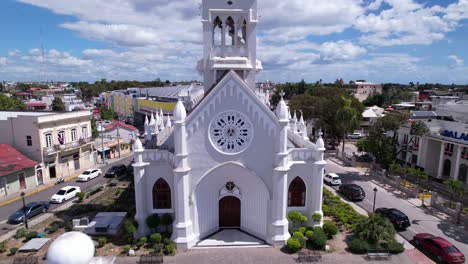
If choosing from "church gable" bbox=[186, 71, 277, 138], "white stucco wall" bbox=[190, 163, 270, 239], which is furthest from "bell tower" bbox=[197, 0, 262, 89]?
"white stucco wall" bbox=[190, 163, 270, 239]

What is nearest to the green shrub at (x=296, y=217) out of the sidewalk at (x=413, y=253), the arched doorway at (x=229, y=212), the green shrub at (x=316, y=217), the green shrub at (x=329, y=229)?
the green shrub at (x=316, y=217)

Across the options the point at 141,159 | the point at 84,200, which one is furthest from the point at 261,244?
the point at 84,200

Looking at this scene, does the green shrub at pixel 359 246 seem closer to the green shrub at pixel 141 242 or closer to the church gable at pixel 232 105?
the church gable at pixel 232 105

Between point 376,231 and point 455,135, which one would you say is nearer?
point 376,231

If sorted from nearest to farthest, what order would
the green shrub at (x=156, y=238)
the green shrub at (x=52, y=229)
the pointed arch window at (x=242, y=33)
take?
1. the green shrub at (x=156, y=238)
2. the pointed arch window at (x=242, y=33)
3. the green shrub at (x=52, y=229)

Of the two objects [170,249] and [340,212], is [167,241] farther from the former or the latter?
[340,212]

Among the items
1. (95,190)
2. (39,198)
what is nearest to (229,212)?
(95,190)
